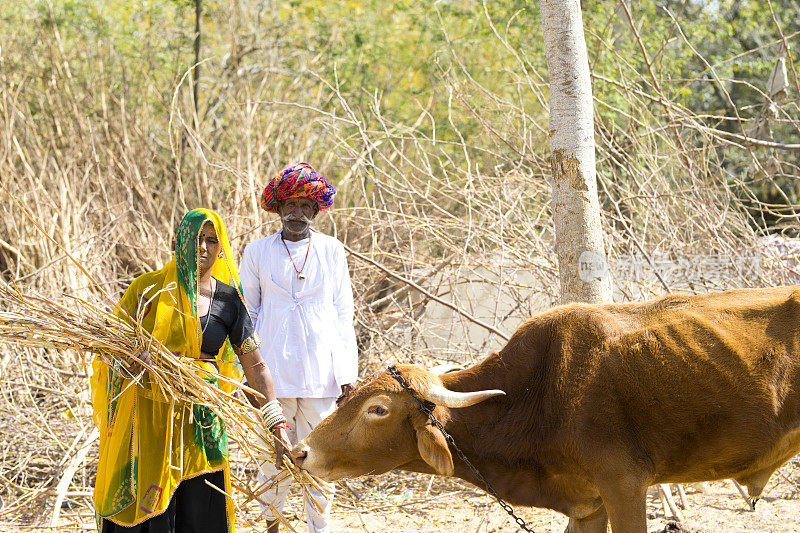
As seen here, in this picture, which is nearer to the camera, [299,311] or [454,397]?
[454,397]

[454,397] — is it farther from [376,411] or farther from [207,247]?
[207,247]

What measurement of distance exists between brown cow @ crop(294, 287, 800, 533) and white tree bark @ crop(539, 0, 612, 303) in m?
0.77

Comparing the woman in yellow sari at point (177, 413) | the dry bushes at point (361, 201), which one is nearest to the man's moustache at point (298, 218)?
the woman in yellow sari at point (177, 413)

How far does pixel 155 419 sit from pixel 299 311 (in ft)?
3.76

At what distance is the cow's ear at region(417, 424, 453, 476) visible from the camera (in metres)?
3.52

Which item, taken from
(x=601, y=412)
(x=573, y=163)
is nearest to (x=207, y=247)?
(x=601, y=412)

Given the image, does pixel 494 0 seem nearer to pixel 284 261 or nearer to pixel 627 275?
pixel 627 275

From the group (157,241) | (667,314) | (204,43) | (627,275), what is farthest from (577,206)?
(204,43)

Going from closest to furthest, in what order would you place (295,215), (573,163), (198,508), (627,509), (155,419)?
(627,509)
(155,419)
(198,508)
(573,163)
(295,215)

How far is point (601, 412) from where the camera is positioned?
350 cm

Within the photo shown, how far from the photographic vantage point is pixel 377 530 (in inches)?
216

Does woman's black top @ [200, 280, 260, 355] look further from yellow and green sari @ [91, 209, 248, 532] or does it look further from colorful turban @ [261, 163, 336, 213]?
colorful turban @ [261, 163, 336, 213]

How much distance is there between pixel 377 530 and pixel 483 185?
2.76 meters

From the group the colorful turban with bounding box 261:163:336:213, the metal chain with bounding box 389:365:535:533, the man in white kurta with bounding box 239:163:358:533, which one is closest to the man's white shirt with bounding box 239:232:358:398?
the man in white kurta with bounding box 239:163:358:533
